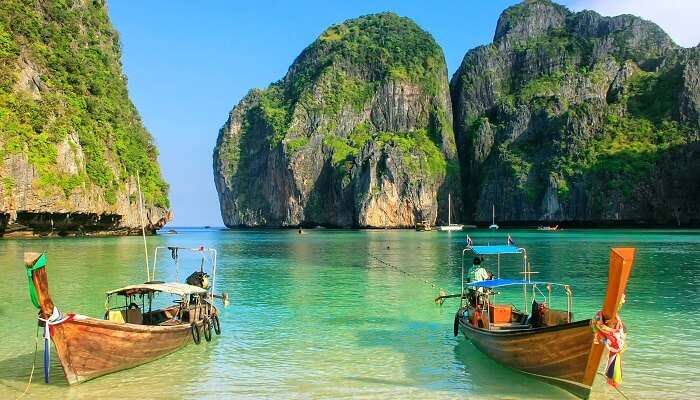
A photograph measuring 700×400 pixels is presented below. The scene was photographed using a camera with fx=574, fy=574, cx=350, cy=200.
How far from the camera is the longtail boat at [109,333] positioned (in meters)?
11.8

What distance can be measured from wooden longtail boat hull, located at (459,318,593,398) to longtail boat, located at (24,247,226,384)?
8201 millimetres

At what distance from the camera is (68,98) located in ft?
225

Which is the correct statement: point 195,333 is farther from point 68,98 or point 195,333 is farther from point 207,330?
point 68,98

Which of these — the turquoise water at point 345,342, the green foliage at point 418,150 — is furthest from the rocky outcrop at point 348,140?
the turquoise water at point 345,342

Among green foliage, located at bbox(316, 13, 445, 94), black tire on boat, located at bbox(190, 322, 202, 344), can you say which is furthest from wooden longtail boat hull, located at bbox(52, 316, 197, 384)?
green foliage, located at bbox(316, 13, 445, 94)

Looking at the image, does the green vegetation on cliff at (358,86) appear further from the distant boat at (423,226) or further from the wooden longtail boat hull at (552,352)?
the wooden longtail boat hull at (552,352)

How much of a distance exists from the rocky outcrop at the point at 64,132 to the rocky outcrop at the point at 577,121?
3537 inches

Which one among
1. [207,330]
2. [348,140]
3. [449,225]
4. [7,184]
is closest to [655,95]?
[449,225]

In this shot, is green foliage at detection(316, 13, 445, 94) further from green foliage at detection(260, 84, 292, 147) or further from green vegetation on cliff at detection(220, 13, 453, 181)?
green foliage at detection(260, 84, 292, 147)

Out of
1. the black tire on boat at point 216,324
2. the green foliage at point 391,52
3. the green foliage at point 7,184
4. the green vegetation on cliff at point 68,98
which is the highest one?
the green foliage at point 391,52

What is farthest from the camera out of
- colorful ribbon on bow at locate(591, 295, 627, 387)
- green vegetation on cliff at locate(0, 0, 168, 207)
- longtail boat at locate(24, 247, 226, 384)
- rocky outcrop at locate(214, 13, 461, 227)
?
rocky outcrop at locate(214, 13, 461, 227)

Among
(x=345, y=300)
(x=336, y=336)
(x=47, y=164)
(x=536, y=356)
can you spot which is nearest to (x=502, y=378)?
(x=536, y=356)

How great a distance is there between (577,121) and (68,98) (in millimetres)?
113234

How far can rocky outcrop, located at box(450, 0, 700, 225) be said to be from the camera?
4838 inches
